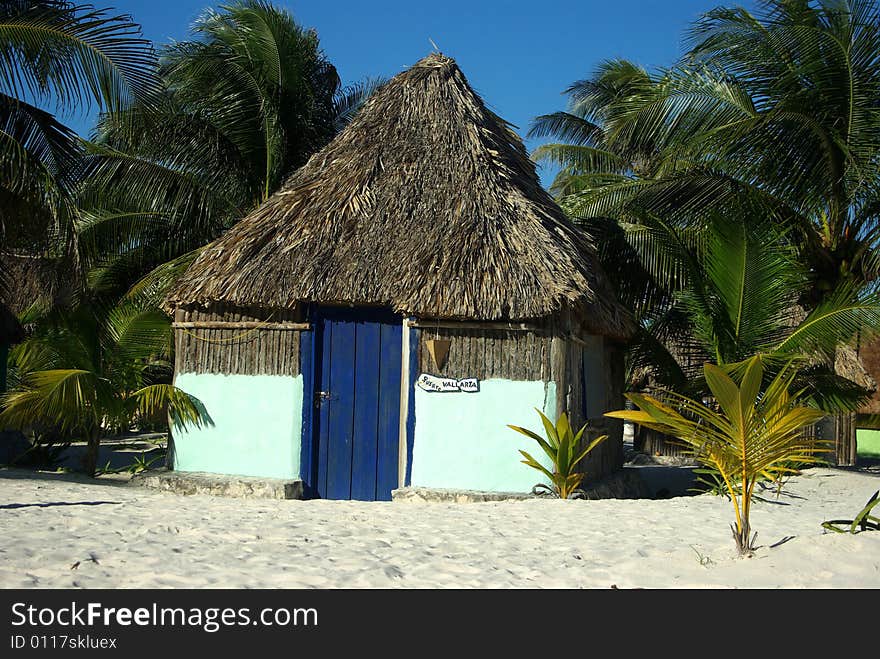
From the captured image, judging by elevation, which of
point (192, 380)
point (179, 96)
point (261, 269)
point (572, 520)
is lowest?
point (572, 520)

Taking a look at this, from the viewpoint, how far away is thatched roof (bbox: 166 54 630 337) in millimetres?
8336

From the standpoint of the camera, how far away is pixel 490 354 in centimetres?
840

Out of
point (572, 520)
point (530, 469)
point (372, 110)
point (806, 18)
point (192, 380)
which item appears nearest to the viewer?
point (572, 520)

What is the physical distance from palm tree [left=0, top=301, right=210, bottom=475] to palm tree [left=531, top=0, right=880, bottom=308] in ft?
21.1

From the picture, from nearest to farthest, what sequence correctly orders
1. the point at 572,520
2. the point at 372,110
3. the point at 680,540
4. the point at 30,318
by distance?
the point at 680,540 → the point at 572,520 → the point at 372,110 → the point at 30,318

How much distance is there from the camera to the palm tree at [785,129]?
11.0 metres

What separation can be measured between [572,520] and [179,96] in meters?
10.7

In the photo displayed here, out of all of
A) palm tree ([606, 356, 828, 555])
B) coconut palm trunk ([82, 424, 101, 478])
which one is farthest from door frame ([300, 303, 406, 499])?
palm tree ([606, 356, 828, 555])

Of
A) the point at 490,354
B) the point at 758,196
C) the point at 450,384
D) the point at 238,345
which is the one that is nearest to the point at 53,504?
the point at 238,345

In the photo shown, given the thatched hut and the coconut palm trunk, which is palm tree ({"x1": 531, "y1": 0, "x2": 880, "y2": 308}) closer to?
the thatched hut

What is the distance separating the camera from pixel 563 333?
27.5 ft

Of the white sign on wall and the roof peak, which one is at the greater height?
the roof peak

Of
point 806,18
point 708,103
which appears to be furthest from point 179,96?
point 806,18

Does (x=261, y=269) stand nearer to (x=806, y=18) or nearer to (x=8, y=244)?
(x=8, y=244)
